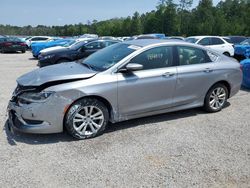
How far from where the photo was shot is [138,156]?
13.3ft

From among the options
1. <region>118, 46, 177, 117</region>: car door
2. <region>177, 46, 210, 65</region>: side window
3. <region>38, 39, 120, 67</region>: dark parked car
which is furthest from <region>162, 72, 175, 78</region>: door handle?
<region>38, 39, 120, 67</region>: dark parked car

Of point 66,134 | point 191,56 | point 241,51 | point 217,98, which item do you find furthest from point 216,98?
point 241,51

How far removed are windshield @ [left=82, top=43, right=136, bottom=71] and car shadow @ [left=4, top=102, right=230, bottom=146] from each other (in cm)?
114

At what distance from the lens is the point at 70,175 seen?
11.7 ft

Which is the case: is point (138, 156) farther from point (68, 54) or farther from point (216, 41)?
point (216, 41)

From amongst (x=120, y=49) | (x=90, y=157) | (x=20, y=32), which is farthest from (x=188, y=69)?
(x=20, y=32)

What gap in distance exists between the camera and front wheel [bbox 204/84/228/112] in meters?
5.89

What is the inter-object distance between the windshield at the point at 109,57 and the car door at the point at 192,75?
1023mm

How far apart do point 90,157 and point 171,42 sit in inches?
107

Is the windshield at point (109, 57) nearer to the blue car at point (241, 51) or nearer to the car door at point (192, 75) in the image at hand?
the car door at point (192, 75)

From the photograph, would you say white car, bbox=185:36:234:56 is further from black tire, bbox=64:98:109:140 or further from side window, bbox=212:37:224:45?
black tire, bbox=64:98:109:140

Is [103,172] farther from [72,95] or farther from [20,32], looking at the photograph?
[20,32]

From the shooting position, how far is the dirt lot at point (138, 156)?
3.46 metres

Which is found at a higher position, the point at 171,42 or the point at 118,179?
the point at 171,42
